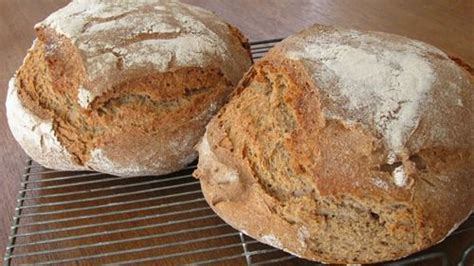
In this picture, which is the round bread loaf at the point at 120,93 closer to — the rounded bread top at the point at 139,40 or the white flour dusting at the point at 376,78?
the rounded bread top at the point at 139,40

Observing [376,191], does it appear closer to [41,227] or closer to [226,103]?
[226,103]

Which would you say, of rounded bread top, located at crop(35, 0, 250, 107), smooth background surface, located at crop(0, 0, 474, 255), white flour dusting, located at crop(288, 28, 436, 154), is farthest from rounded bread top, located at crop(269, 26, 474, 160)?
smooth background surface, located at crop(0, 0, 474, 255)

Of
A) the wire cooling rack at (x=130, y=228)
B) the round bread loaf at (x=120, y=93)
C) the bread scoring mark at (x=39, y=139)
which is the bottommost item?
the wire cooling rack at (x=130, y=228)

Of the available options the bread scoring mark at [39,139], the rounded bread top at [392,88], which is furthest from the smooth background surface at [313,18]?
the rounded bread top at [392,88]

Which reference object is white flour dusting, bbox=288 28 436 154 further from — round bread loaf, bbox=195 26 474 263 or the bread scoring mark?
the bread scoring mark

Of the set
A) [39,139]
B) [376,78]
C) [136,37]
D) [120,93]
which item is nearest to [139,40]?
[136,37]

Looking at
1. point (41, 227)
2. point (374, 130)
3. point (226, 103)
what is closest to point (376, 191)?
point (374, 130)

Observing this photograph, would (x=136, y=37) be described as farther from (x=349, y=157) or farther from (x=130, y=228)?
(x=349, y=157)
